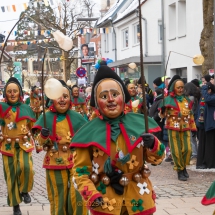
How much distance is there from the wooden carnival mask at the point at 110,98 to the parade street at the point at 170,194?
3.02m

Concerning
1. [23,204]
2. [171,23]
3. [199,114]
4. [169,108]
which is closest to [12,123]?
[23,204]

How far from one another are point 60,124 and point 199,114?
471 cm

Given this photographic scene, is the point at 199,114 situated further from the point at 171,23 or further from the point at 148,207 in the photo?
the point at 171,23

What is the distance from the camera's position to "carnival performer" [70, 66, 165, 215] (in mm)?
4047

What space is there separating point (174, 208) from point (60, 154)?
1.92 metres

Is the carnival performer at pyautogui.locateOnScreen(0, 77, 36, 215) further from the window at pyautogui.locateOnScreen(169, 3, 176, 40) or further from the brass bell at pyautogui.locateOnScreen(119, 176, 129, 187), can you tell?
the window at pyautogui.locateOnScreen(169, 3, 176, 40)

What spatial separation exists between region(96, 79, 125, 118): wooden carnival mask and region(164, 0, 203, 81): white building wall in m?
16.2

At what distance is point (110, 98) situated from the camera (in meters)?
4.20

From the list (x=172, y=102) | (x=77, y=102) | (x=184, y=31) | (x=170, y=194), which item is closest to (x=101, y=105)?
(x=170, y=194)

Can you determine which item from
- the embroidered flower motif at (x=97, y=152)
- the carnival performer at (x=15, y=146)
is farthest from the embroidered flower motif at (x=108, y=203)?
the carnival performer at (x=15, y=146)

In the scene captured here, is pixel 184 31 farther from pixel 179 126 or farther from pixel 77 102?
pixel 179 126

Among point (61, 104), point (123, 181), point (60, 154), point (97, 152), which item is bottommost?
point (60, 154)

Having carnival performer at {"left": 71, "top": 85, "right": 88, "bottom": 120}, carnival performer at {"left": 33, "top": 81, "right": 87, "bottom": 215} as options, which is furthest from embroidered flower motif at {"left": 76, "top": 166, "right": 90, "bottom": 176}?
carnival performer at {"left": 71, "top": 85, "right": 88, "bottom": 120}

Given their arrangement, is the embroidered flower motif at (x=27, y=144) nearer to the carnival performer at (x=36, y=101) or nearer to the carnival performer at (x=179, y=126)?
the carnival performer at (x=179, y=126)
